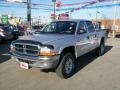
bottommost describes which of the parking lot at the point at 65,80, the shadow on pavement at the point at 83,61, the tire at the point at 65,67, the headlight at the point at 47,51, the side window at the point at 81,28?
the parking lot at the point at 65,80

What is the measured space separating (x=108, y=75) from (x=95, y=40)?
99.5 inches

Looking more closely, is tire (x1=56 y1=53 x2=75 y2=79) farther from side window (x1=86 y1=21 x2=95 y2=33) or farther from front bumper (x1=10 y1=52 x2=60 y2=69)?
side window (x1=86 y1=21 x2=95 y2=33)

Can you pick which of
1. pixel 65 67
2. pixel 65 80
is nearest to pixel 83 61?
pixel 65 67

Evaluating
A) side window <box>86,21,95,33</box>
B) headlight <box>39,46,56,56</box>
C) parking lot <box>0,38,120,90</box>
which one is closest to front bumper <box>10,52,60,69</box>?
headlight <box>39,46,56,56</box>

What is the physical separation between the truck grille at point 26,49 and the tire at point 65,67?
87 cm

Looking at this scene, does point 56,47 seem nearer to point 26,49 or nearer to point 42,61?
point 42,61

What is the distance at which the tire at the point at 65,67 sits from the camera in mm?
6479

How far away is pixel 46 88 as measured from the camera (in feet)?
19.5

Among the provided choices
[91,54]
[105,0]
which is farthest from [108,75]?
[105,0]

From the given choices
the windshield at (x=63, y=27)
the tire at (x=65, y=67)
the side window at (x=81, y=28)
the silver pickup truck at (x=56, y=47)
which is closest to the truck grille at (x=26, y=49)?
the silver pickup truck at (x=56, y=47)

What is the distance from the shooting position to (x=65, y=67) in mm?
6695

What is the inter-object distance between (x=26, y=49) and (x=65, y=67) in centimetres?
135

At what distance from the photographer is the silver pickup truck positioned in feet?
19.9

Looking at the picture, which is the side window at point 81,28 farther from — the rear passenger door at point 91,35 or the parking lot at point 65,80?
the parking lot at point 65,80
